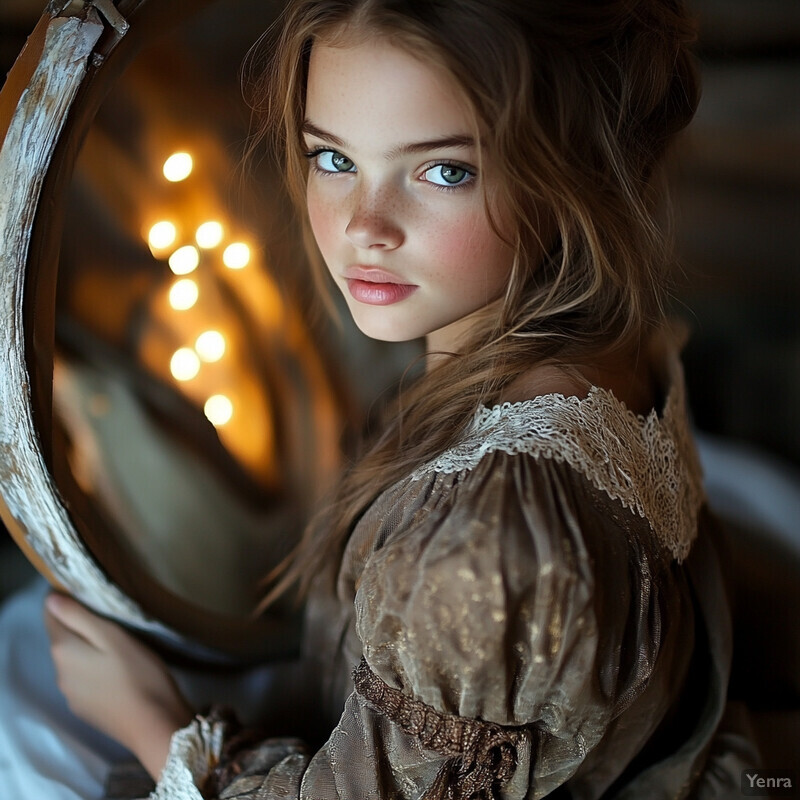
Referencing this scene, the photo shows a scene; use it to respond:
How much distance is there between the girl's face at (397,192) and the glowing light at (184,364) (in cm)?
39

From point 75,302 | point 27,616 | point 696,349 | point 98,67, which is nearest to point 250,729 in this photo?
point 27,616

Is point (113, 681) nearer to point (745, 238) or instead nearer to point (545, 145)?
point (545, 145)

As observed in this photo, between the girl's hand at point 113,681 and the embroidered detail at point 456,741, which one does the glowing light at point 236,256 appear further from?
the embroidered detail at point 456,741

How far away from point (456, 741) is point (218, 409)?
0.63m

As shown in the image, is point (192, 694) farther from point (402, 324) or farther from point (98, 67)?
point (98, 67)

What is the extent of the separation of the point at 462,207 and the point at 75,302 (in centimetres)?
47

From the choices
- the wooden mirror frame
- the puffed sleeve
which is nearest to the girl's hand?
the wooden mirror frame

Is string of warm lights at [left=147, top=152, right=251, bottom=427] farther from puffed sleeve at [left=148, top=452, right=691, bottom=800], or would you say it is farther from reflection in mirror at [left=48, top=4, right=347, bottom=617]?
puffed sleeve at [left=148, top=452, right=691, bottom=800]

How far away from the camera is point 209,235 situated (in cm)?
104

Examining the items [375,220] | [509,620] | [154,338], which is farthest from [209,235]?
[509,620]

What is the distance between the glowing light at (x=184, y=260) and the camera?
1.02 metres

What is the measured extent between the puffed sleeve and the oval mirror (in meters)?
0.33

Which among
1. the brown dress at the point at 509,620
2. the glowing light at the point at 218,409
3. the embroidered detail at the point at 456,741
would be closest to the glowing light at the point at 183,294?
the glowing light at the point at 218,409

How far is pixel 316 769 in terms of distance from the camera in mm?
630
